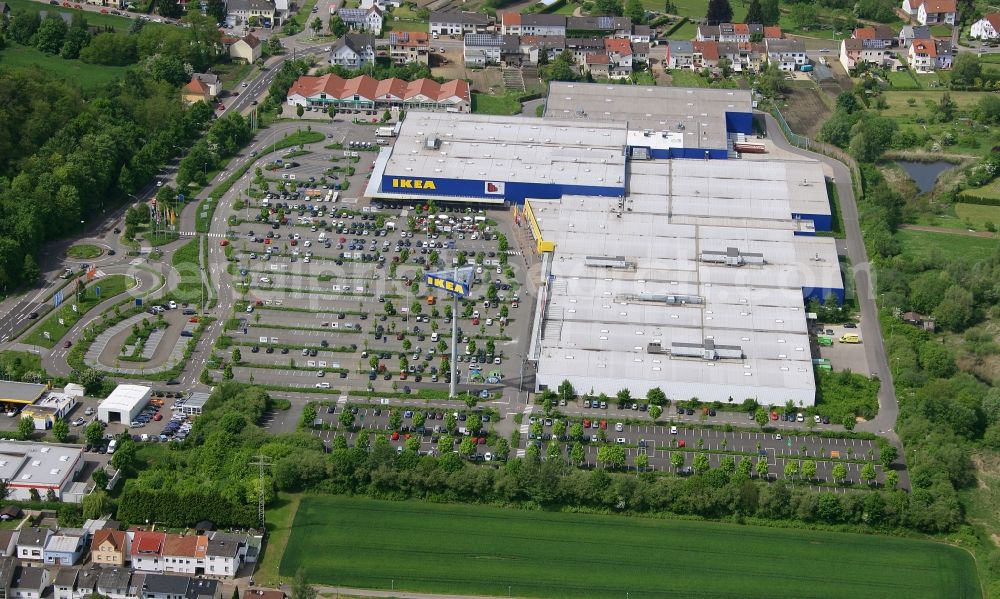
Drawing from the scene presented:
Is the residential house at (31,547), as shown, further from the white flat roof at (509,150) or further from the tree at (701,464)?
the white flat roof at (509,150)

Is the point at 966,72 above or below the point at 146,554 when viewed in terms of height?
above

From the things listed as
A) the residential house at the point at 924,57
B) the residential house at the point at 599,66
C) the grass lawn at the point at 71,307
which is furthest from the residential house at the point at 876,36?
the grass lawn at the point at 71,307

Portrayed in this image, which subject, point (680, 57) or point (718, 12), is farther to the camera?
point (718, 12)

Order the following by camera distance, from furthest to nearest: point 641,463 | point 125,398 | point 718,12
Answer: point 718,12 < point 125,398 < point 641,463

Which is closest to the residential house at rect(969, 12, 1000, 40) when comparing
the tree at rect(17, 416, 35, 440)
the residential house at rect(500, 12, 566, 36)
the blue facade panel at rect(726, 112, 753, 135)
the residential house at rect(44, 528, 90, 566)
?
the blue facade panel at rect(726, 112, 753, 135)

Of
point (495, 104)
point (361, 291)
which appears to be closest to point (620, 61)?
point (495, 104)

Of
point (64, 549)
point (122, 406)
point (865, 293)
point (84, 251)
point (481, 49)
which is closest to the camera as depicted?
point (64, 549)

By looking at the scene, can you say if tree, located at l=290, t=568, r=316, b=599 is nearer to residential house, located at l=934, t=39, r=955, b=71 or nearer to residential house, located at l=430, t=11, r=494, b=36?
residential house, located at l=430, t=11, r=494, b=36

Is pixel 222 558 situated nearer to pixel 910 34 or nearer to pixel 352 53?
pixel 352 53
